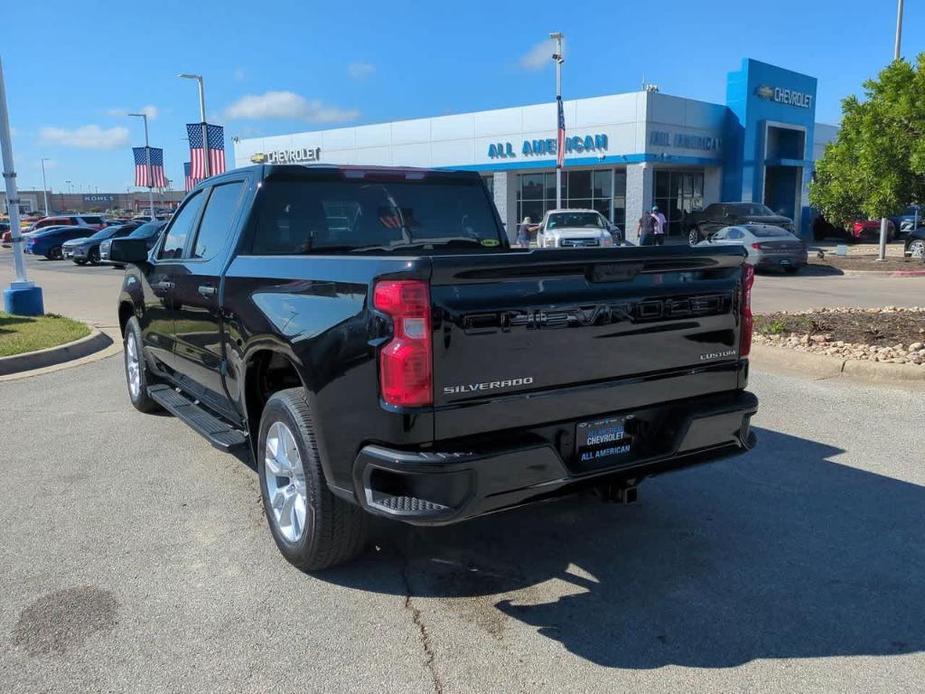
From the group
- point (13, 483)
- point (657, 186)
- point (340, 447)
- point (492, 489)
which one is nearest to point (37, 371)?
point (13, 483)

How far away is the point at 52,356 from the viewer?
9.18 meters

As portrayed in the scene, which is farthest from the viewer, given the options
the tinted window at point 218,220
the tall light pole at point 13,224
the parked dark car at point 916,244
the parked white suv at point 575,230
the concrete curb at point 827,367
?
the parked dark car at point 916,244

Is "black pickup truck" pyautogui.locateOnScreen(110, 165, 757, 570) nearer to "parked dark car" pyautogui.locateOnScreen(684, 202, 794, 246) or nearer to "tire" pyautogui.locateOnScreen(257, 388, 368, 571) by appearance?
"tire" pyautogui.locateOnScreen(257, 388, 368, 571)

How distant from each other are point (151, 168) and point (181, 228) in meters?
41.8

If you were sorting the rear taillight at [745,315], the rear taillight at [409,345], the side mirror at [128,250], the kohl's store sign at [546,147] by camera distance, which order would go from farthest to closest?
the kohl's store sign at [546,147] < the side mirror at [128,250] < the rear taillight at [745,315] < the rear taillight at [409,345]

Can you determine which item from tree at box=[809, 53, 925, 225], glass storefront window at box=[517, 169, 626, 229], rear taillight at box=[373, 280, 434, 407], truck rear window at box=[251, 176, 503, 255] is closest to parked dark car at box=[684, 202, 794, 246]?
glass storefront window at box=[517, 169, 626, 229]

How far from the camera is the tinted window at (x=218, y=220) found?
4.85 meters

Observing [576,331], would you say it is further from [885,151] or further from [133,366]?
[885,151]

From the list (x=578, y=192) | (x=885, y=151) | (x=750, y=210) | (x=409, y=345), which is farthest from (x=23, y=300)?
(x=578, y=192)

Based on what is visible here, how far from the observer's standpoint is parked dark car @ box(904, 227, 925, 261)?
2475cm

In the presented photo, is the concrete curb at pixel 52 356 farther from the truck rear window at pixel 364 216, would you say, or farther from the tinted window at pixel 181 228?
the truck rear window at pixel 364 216

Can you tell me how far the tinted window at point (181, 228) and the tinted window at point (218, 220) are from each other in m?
0.23

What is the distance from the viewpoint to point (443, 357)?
9.85 feet

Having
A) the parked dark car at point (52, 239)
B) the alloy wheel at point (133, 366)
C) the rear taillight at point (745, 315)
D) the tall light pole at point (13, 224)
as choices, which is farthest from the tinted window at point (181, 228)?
the parked dark car at point (52, 239)
